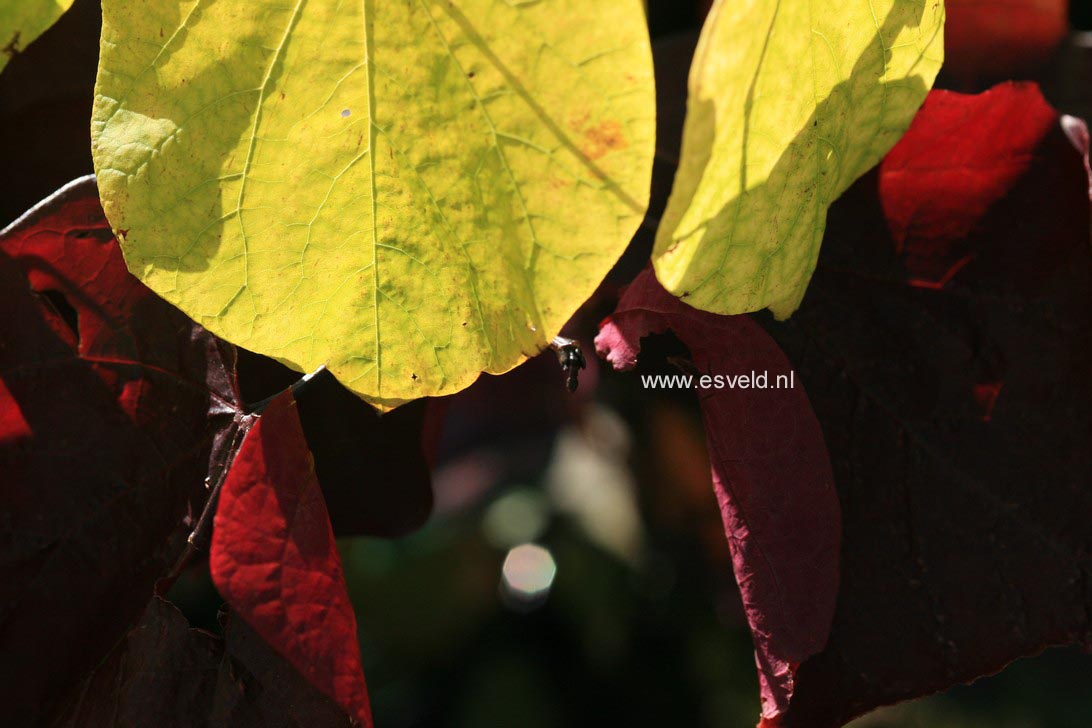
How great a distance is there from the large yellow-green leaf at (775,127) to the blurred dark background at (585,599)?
25 cm

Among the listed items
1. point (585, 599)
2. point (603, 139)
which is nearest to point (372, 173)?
point (603, 139)

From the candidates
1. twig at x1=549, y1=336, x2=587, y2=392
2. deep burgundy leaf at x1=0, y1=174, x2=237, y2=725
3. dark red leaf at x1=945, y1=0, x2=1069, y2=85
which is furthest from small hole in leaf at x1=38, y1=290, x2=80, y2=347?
dark red leaf at x1=945, y1=0, x2=1069, y2=85

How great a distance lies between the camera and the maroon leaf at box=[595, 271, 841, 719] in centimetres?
23

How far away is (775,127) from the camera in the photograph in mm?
173

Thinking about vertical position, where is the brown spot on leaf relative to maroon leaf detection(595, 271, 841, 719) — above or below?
above

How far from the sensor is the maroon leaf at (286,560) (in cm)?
21

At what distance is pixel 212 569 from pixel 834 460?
172mm

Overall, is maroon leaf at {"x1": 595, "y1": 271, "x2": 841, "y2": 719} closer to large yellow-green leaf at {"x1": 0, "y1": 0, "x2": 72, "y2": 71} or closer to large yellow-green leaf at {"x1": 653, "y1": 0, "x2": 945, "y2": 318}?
large yellow-green leaf at {"x1": 653, "y1": 0, "x2": 945, "y2": 318}

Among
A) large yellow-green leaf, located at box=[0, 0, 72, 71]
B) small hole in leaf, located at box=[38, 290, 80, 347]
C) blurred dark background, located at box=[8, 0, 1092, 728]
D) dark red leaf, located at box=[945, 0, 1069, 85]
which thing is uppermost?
large yellow-green leaf, located at box=[0, 0, 72, 71]

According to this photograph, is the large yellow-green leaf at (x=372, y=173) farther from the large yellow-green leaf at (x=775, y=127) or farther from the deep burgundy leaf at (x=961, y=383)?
the deep burgundy leaf at (x=961, y=383)

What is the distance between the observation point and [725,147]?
0.52 feet

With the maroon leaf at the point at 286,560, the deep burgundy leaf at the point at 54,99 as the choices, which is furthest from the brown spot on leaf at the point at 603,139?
the deep burgundy leaf at the point at 54,99

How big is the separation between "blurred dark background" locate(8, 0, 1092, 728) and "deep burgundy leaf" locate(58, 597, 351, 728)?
8.0 inches

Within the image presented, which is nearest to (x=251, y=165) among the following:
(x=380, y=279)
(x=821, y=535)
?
(x=380, y=279)
